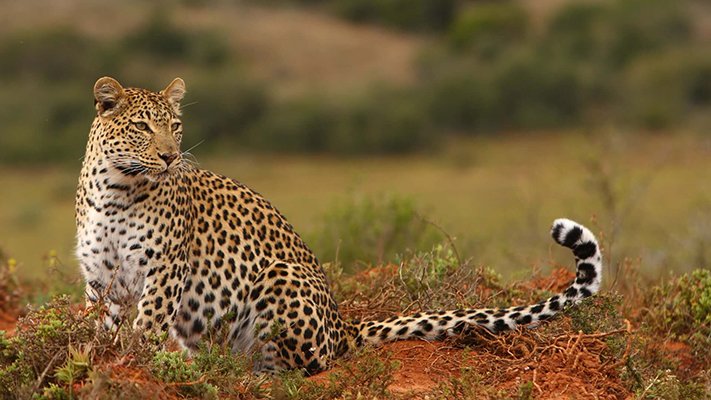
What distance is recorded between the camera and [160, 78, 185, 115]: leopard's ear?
8.17 metres

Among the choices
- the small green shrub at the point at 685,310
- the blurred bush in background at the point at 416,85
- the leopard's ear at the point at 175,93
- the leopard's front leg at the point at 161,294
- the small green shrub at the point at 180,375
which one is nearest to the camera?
the small green shrub at the point at 180,375

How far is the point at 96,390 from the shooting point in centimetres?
619

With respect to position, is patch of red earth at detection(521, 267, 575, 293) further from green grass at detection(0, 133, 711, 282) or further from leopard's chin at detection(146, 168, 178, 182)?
green grass at detection(0, 133, 711, 282)

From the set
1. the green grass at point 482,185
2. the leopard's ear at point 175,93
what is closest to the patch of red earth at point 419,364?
the leopard's ear at point 175,93

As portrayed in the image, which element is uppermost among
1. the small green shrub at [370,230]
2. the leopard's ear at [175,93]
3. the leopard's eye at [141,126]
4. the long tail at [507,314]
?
the leopard's ear at [175,93]

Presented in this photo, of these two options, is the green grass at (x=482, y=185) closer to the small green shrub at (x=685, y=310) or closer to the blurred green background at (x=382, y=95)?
the blurred green background at (x=382, y=95)

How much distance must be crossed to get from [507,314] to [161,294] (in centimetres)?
213

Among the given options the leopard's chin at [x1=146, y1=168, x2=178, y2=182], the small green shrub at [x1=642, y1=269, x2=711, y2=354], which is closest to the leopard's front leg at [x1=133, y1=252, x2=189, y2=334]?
the leopard's chin at [x1=146, y1=168, x2=178, y2=182]

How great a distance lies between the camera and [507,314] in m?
7.93

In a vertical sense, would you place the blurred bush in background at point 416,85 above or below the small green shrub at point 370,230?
below

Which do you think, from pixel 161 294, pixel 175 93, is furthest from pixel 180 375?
pixel 175 93

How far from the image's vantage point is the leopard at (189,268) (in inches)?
307

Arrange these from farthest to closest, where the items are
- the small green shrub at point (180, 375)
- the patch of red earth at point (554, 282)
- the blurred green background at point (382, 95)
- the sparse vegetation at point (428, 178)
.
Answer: the blurred green background at point (382, 95) → the patch of red earth at point (554, 282) → the sparse vegetation at point (428, 178) → the small green shrub at point (180, 375)

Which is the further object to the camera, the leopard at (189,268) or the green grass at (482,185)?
the green grass at (482,185)
